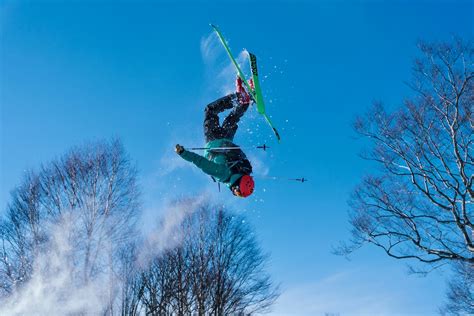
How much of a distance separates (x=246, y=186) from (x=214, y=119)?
178cm

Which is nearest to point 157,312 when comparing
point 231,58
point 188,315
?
point 188,315

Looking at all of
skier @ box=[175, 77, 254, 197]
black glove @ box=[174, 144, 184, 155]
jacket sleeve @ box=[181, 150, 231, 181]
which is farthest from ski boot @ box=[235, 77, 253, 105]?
black glove @ box=[174, 144, 184, 155]

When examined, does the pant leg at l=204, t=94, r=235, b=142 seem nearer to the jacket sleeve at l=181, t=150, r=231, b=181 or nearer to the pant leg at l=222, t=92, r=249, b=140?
the pant leg at l=222, t=92, r=249, b=140

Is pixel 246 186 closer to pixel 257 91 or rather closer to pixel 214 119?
pixel 214 119

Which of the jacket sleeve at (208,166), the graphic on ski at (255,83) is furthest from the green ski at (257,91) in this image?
the jacket sleeve at (208,166)

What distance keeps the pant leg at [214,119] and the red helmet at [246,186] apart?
1.22 meters

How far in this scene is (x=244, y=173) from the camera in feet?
25.8

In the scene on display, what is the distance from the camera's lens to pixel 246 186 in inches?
300

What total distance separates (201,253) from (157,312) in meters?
2.75

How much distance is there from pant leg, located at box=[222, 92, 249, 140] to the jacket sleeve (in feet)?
3.30

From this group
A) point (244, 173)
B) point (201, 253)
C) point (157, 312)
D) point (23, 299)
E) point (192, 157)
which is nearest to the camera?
point (192, 157)

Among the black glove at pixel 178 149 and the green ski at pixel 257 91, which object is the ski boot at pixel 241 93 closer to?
the green ski at pixel 257 91

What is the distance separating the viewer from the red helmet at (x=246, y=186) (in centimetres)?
755

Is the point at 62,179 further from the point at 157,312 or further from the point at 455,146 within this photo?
the point at 455,146
